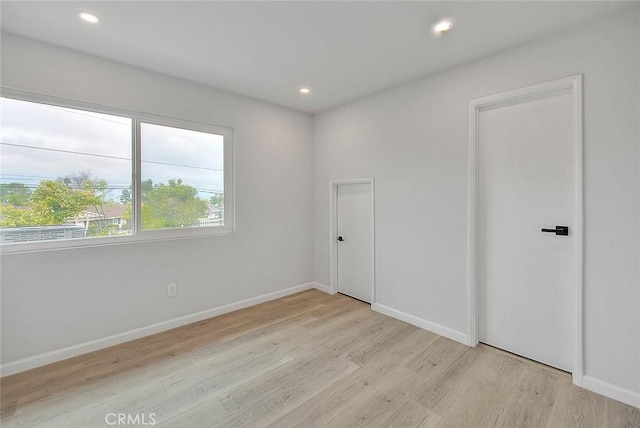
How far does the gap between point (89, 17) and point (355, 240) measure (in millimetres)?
3509

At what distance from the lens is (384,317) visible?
11.0 feet

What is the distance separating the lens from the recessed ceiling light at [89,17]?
2008mm

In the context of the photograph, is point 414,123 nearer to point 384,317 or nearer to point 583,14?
point 583,14

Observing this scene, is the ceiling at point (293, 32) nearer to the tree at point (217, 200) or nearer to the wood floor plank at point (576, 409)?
Answer: the tree at point (217, 200)

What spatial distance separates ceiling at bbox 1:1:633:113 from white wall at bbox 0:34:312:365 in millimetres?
265

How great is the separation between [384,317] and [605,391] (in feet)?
6.19

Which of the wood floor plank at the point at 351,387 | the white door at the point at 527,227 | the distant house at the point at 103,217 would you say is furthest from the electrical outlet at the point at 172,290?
the white door at the point at 527,227

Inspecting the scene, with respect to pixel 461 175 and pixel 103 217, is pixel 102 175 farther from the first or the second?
pixel 461 175

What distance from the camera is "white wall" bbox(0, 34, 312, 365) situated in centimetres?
232

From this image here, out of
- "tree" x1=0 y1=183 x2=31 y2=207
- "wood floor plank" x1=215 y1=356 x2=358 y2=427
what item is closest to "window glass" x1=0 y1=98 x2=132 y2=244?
"tree" x1=0 y1=183 x2=31 y2=207

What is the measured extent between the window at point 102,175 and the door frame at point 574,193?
2.85m
